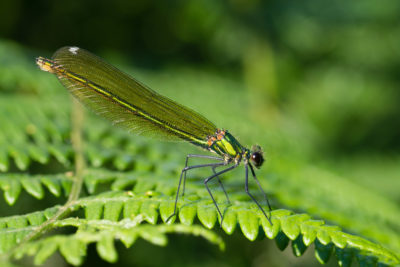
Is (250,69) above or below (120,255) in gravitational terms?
above

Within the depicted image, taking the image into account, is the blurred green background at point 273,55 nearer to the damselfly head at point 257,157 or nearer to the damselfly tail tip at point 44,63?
the damselfly head at point 257,157

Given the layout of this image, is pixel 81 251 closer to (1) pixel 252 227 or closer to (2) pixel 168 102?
(1) pixel 252 227

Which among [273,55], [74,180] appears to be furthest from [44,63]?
[273,55]

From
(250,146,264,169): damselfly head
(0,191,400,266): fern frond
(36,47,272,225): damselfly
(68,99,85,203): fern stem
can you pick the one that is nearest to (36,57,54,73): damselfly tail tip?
(36,47,272,225): damselfly

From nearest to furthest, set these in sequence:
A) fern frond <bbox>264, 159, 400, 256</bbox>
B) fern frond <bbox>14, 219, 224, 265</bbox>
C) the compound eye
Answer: fern frond <bbox>14, 219, 224, 265</bbox> → fern frond <bbox>264, 159, 400, 256</bbox> → the compound eye

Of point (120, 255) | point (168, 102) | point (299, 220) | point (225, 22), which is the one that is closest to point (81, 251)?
point (299, 220)

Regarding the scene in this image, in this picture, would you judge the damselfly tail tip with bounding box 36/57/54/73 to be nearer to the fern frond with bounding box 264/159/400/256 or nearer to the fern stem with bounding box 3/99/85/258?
the fern stem with bounding box 3/99/85/258
